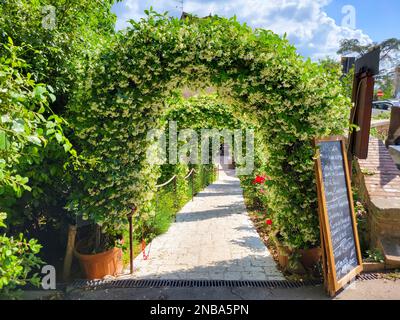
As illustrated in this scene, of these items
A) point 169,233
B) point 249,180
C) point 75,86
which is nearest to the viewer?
point 75,86

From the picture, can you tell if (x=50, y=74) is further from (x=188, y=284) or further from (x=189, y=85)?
(x=188, y=284)

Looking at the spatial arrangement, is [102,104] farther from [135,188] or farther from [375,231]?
[375,231]

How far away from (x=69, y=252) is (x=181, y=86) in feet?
8.12

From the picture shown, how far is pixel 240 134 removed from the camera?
9.72m

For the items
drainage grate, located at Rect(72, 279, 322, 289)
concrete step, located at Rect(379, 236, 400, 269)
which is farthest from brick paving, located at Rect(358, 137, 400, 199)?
drainage grate, located at Rect(72, 279, 322, 289)

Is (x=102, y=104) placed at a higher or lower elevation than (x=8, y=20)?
lower

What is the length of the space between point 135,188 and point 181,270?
Result: 4.41 feet

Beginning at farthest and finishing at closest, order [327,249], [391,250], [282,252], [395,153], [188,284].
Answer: [395,153] < [282,252] < [391,250] < [188,284] < [327,249]

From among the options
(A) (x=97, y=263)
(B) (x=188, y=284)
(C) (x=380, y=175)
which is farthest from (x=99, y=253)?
(C) (x=380, y=175)

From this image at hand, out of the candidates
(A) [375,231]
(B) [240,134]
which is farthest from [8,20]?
(B) [240,134]

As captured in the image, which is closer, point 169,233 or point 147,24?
point 147,24

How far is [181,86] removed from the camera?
3738 millimetres

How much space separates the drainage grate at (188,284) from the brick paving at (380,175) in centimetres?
177

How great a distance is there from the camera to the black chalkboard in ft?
11.1
